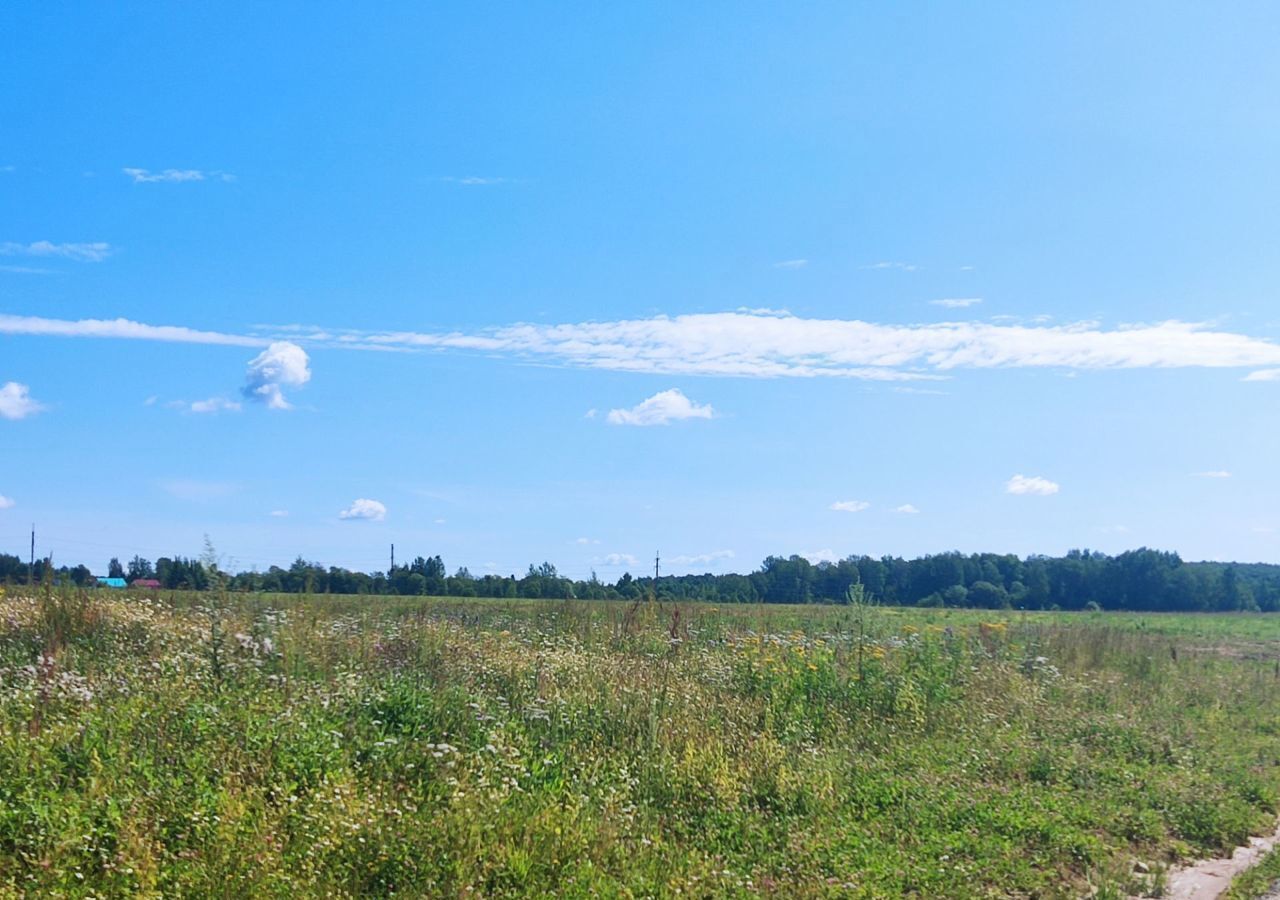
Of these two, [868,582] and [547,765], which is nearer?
[547,765]

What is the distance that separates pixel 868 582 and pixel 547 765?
14.9 metres

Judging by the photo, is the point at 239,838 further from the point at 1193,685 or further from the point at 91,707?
the point at 1193,685

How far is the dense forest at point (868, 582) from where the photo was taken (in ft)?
41.6

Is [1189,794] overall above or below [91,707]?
below

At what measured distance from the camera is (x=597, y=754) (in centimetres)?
869

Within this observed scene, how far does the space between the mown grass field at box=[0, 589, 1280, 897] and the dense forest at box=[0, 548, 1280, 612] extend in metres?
0.58

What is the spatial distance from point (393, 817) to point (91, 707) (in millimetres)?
2584

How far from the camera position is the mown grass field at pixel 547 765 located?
6.13 metres

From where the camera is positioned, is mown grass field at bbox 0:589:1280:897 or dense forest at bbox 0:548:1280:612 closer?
mown grass field at bbox 0:589:1280:897

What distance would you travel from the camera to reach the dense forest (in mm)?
12688

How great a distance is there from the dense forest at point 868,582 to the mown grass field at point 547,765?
58 cm

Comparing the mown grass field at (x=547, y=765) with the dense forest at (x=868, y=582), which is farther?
the dense forest at (x=868, y=582)

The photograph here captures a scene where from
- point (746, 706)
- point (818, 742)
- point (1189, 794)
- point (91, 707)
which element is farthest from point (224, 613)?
point (1189, 794)

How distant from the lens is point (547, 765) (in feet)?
26.6
